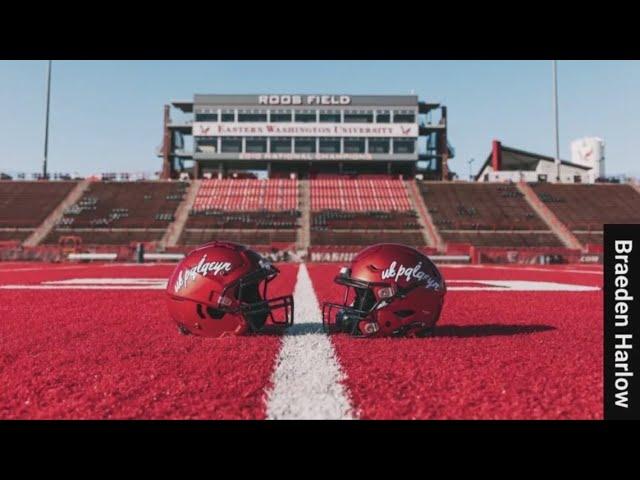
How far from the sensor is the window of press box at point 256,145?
157 feet

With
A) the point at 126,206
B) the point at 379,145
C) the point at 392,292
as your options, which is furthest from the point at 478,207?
the point at 392,292

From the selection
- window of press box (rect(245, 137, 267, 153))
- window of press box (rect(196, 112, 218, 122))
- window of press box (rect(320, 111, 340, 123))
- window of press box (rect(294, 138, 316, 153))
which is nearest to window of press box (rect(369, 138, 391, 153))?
window of press box (rect(320, 111, 340, 123))

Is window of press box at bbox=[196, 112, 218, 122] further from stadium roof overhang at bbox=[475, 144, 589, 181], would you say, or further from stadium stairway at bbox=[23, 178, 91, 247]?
stadium roof overhang at bbox=[475, 144, 589, 181]

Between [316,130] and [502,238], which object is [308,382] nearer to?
[502,238]

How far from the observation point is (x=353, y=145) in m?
47.8

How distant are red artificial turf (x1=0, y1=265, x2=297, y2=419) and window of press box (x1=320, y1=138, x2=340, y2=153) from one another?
142 ft

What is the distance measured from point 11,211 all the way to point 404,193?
31.6m

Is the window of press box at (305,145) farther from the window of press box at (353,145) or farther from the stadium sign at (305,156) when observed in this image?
the window of press box at (353,145)

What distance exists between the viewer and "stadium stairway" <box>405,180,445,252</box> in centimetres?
3360

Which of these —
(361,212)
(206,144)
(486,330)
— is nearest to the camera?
(486,330)

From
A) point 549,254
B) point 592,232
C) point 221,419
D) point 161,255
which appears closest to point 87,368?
→ point 221,419

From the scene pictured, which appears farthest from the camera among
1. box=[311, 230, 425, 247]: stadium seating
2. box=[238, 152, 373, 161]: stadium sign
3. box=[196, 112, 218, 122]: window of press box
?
box=[196, 112, 218, 122]: window of press box

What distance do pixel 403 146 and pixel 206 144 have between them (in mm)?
19167

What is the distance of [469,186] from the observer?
148 feet
